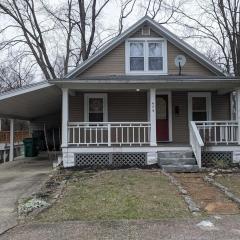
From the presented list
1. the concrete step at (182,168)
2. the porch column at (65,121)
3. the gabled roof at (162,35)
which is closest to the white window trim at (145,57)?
the gabled roof at (162,35)

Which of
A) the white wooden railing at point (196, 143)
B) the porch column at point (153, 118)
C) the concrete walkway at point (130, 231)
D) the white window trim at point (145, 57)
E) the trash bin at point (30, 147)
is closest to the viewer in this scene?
the concrete walkway at point (130, 231)

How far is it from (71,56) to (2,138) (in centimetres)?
988

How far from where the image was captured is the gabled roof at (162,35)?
17.5 metres

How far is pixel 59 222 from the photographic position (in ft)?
23.9

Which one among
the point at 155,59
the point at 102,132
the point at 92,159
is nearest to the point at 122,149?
the point at 102,132

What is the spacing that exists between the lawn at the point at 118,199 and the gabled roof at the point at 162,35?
21.0 feet

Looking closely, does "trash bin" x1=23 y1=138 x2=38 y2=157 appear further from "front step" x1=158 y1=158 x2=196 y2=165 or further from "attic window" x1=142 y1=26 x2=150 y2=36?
"front step" x1=158 y1=158 x2=196 y2=165

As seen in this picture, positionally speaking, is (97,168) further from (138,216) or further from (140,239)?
(140,239)

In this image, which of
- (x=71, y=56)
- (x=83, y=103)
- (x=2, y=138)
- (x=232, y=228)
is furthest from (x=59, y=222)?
(x=71, y=56)

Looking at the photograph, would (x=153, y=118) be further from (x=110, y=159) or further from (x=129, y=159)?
(x=110, y=159)

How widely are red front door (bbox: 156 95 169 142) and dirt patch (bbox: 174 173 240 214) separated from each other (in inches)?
205

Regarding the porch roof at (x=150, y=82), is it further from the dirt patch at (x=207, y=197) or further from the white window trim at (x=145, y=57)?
the dirt patch at (x=207, y=197)

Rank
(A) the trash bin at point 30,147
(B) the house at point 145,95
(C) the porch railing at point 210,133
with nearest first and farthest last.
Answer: (C) the porch railing at point 210,133, (B) the house at point 145,95, (A) the trash bin at point 30,147

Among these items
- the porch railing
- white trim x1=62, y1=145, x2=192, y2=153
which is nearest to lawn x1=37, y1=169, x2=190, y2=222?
white trim x1=62, y1=145, x2=192, y2=153
